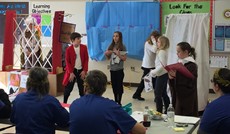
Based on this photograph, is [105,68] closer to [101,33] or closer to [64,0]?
[101,33]

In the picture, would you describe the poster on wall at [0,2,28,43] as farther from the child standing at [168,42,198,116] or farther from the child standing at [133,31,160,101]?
the child standing at [168,42,198,116]

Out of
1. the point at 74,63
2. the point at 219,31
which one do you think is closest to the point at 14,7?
the point at 74,63

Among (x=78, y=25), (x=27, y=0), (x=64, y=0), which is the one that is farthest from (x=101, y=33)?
(x=27, y=0)

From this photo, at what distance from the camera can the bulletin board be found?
609 centimetres

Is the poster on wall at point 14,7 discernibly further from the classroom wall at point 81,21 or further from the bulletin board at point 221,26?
the bulletin board at point 221,26

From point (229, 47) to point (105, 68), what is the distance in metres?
2.51

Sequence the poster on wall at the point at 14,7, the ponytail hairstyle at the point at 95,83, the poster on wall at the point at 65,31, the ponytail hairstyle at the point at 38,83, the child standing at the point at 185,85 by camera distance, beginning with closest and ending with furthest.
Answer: the ponytail hairstyle at the point at 95,83 < the ponytail hairstyle at the point at 38,83 < the child standing at the point at 185,85 < the poster on wall at the point at 65,31 < the poster on wall at the point at 14,7

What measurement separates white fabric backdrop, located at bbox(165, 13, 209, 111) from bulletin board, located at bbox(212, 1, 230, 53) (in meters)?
1.07

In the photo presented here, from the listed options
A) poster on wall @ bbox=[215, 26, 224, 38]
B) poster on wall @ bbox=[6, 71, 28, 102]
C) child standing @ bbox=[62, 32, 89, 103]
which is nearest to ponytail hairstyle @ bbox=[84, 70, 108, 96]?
child standing @ bbox=[62, 32, 89, 103]

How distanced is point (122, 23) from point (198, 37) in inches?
80.4

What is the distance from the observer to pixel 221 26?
614 centimetres

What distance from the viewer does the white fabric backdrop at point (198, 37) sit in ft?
16.3

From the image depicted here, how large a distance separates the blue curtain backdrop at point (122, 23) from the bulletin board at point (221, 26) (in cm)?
105

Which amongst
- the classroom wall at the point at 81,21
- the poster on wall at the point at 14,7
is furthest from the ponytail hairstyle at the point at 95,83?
the poster on wall at the point at 14,7
